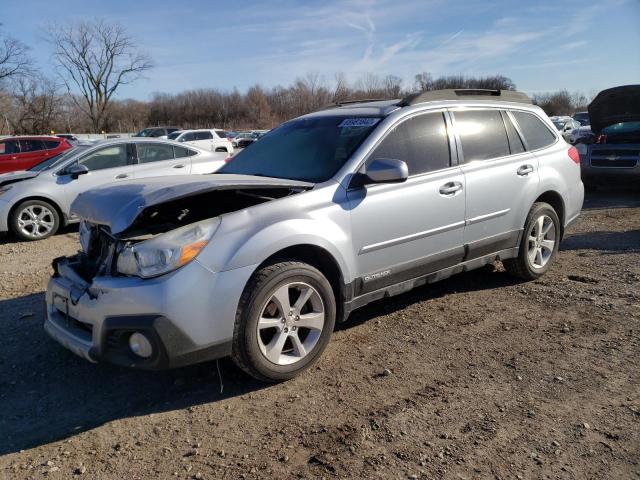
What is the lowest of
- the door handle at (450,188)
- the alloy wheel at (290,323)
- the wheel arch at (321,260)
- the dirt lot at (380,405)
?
the dirt lot at (380,405)

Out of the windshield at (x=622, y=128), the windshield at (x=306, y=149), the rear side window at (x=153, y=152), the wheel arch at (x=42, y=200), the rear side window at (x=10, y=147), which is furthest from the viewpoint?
the rear side window at (x=10, y=147)

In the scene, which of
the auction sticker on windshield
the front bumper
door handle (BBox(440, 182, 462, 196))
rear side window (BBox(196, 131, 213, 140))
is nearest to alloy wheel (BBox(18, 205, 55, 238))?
the front bumper

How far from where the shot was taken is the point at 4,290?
5430 mm

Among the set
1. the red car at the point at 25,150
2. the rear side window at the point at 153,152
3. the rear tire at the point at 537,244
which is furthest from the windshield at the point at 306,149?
the red car at the point at 25,150

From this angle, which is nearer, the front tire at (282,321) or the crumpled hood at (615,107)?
the front tire at (282,321)

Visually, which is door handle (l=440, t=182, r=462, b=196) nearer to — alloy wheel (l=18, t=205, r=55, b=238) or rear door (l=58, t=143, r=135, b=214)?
rear door (l=58, t=143, r=135, b=214)

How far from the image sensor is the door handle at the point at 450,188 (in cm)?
414


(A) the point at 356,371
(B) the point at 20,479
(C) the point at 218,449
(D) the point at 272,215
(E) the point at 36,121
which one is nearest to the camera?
(B) the point at 20,479

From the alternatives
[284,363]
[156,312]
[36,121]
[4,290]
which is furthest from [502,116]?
[36,121]

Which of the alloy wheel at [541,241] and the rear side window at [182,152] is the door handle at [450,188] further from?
the rear side window at [182,152]

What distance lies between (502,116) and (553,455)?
332 centimetres

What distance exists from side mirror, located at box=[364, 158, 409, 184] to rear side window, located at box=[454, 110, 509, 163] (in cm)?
112

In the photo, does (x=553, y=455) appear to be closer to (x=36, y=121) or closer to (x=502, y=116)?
(x=502, y=116)

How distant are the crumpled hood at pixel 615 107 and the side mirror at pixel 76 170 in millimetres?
9990
